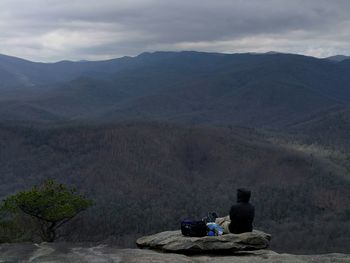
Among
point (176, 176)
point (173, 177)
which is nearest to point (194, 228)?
point (173, 177)

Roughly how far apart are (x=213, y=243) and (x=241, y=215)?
201 centimetres

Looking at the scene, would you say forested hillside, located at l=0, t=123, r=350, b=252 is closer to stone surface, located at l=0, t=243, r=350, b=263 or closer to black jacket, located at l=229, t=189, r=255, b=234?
black jacket, located at l=229, t=189, r=255, b=234

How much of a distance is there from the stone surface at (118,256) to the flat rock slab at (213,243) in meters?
0.47

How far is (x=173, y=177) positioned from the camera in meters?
156

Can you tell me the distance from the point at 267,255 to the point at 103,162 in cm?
14196

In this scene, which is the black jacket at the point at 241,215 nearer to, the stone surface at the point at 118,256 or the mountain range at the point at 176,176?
the stone surface at the point at 118,256

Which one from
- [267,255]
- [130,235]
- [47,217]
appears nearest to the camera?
[267,255]

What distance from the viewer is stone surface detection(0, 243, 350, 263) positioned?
1947 cm

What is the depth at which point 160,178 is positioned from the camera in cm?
14938

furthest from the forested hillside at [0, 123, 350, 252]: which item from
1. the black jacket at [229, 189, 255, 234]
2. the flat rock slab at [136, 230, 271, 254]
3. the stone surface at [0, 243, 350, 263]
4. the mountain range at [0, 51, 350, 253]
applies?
A: the stone surface at [0, 243, 350, 263]

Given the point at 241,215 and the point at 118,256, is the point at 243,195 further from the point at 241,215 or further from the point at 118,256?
the point at 118,256

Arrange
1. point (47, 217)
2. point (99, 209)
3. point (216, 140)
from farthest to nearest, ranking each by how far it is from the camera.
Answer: point (216, 140) < point (99, 209) < point (47, 217)

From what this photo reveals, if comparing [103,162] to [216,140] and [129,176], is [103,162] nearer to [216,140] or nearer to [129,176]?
[129,176]

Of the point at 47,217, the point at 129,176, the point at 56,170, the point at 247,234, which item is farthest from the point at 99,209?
the point at 247,234
